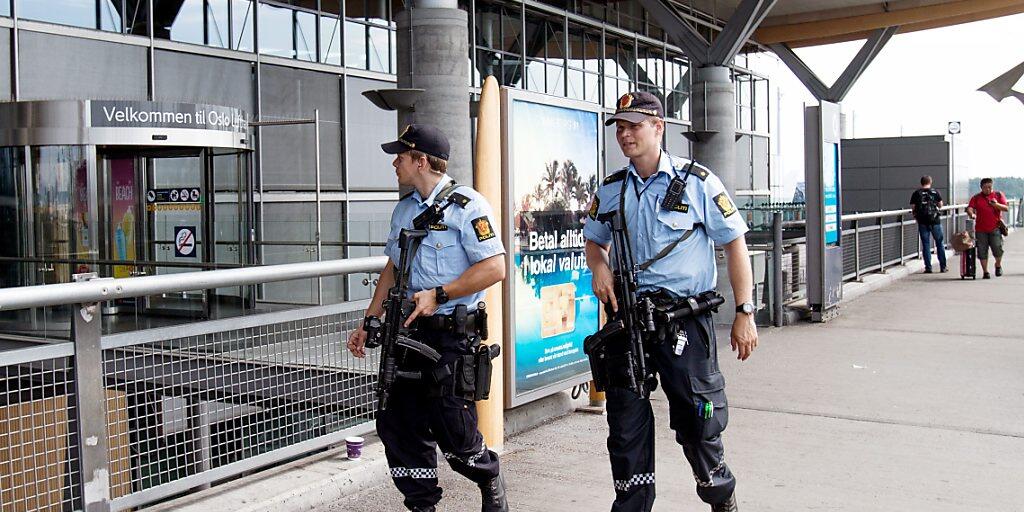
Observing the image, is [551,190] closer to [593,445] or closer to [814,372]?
[593,445]

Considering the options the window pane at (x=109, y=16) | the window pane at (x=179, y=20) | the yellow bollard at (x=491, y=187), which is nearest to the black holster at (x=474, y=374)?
the yellow bollard at (x=491, y=187)

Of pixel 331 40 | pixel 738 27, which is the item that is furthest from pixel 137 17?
pixel 738 27

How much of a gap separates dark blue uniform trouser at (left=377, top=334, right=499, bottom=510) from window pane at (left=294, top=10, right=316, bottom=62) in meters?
12.3

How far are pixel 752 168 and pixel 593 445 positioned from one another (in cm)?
2793

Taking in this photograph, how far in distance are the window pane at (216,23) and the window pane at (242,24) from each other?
13cm

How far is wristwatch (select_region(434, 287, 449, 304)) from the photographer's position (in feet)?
14.4

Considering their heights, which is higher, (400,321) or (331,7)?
(331,7)

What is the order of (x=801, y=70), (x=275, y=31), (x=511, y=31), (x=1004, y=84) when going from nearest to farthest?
(x=275, y=31), (x=511, y=31), (x=801, y=70), (x=1004, y=84)

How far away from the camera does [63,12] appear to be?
495 inches

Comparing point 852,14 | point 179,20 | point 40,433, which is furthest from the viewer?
point 852,14

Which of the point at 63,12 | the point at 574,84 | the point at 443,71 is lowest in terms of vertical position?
the point at 443,71

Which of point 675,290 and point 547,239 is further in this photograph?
point 547,239

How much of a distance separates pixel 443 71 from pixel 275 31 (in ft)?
30.0

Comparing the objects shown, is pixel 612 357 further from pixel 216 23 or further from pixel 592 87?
pixel 592 87
